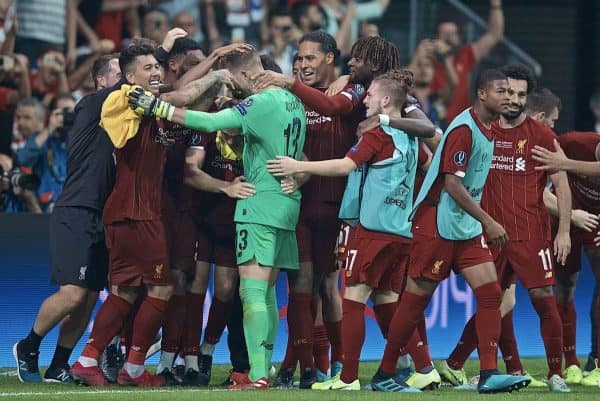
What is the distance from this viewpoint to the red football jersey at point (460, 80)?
15719 mm

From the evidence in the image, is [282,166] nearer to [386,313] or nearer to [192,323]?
[386,313]

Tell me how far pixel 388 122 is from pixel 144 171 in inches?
64.0

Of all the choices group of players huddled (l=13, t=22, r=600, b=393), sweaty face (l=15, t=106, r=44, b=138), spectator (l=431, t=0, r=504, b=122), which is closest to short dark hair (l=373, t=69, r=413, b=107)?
group of players huddled (l=13, t=22, r=600, b=393)

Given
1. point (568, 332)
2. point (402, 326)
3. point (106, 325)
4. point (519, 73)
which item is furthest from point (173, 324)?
point (568, 332)

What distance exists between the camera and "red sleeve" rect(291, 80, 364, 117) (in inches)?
354

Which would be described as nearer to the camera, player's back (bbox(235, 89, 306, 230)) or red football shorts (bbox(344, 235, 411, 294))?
player's back (bbox(235, 89, 306, 230))

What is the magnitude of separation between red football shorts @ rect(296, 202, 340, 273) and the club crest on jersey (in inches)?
48.4

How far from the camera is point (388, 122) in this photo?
8.91 metres

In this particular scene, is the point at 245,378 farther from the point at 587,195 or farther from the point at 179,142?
the point at 587,195

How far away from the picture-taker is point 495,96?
29.5ft

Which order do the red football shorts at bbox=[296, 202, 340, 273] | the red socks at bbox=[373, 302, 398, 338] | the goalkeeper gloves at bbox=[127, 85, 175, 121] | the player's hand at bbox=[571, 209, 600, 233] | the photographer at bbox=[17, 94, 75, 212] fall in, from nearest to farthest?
the goalkeeper gloves at bbox=[127, 85, 175, 121]
the red socks at bbox=[373, 302, 398, 338]
the red football shorts at bbox=[296, 202, 340, 273]
the player's hand at bbox=[571, 209, 600, 233]
the photographer at bbox=[17, 94, 75, 212]

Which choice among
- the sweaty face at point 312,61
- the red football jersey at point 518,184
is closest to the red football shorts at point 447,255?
the red football jersey at point 518,184

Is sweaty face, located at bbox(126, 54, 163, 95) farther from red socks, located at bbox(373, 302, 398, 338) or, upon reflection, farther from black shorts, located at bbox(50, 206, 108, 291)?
red socks, located at bbox(373, 302, 398, 338)

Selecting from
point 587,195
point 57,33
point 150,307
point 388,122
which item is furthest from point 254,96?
point 57,33
